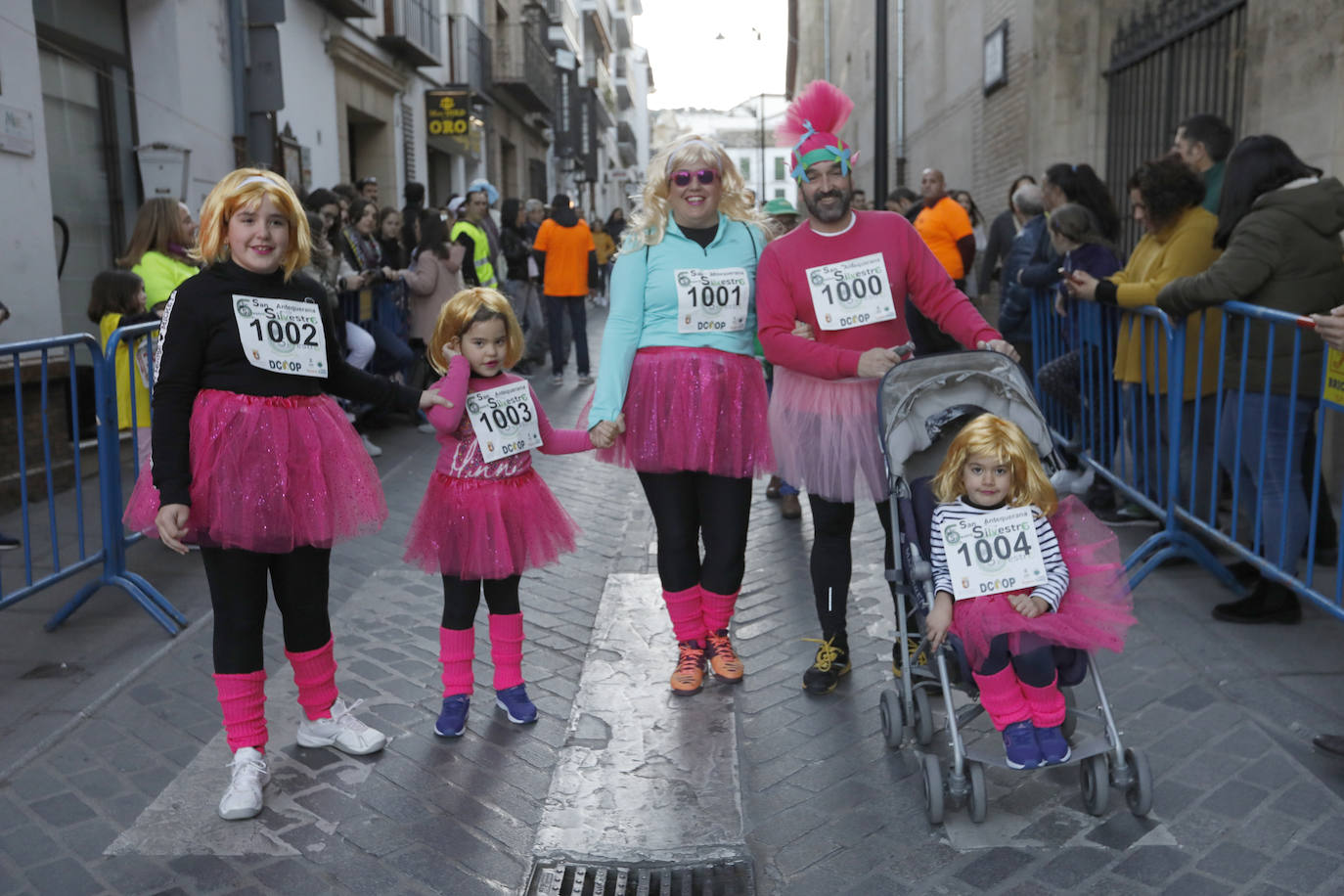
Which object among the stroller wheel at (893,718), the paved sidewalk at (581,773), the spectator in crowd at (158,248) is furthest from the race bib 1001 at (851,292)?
the spectator in crowd at (158,248)

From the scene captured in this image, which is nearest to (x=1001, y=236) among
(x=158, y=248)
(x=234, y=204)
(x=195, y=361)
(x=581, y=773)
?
(x=158, y=248)

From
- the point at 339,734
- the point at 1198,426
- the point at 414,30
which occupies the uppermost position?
the point at 414,30

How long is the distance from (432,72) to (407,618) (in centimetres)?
1748

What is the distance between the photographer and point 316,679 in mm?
3832

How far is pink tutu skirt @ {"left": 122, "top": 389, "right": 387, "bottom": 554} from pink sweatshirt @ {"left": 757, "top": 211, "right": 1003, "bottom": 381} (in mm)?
1452

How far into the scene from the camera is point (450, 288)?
34.3 ft

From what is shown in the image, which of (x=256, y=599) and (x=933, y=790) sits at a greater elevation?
(x=256, y=599)

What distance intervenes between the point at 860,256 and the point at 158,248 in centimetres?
458

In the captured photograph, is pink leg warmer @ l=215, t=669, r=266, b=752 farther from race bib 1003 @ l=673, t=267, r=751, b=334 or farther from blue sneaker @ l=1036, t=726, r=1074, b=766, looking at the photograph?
blue sneaker @ l=1036, t=726, r=1074, b=766

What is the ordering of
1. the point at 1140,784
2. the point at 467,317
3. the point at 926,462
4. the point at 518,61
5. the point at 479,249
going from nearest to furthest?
1. the point at 1140,784
2. the point at 926,462
3. the point at 467,317
4. the point at 479,249
5. the point at 518,61

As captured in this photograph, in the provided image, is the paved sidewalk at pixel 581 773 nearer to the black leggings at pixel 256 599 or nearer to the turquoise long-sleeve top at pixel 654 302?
the black leggings at pixel 256 599

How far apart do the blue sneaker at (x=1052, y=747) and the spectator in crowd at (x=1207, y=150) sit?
367cm

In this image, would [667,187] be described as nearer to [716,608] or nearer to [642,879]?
[716,608]

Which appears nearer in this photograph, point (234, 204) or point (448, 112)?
point (234, 204)
